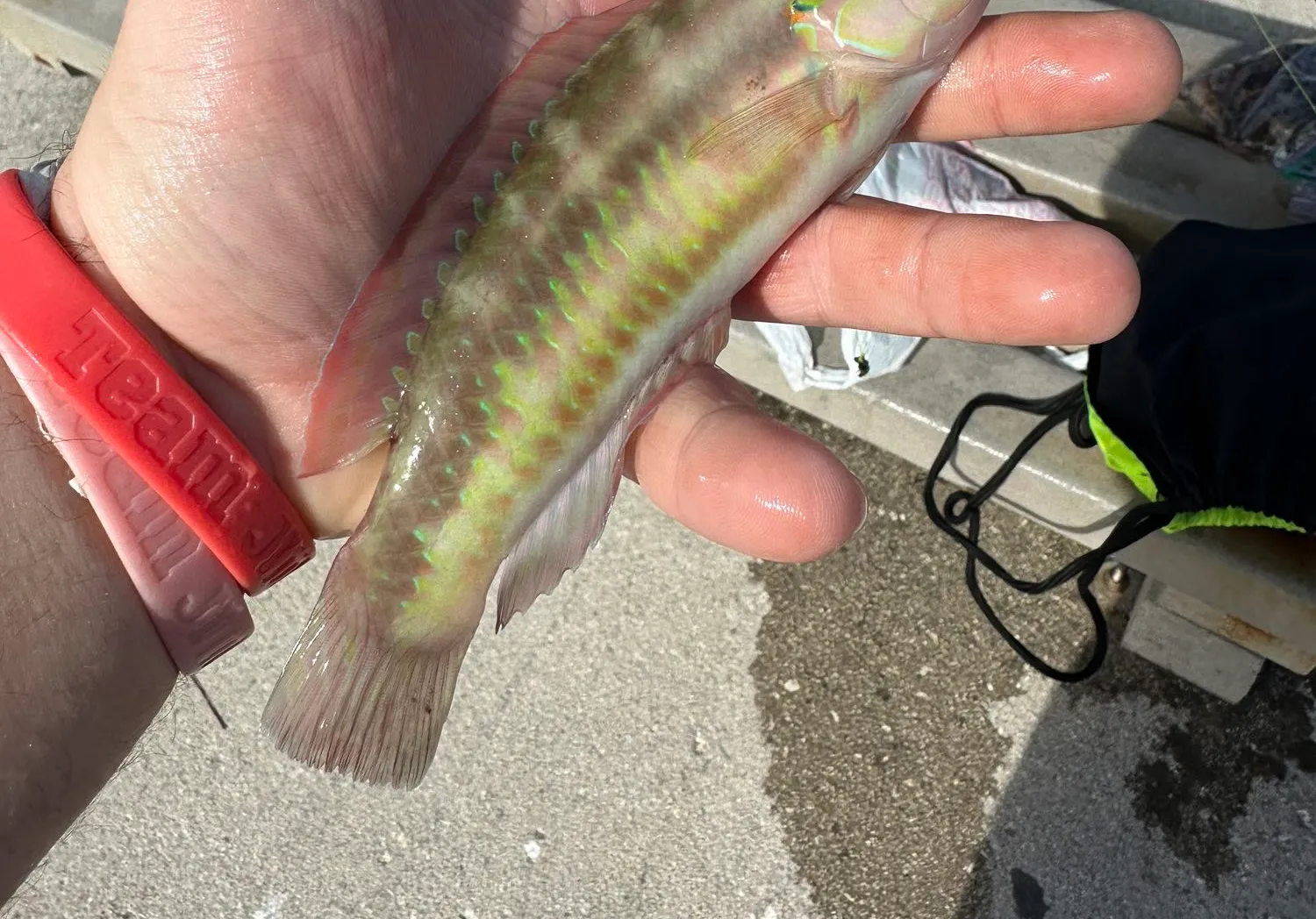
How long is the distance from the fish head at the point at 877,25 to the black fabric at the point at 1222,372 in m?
1.25

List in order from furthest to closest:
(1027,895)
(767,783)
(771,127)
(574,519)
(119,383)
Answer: (767,783) → (1027,895) → (574,519) → (771,127) → (119,383)

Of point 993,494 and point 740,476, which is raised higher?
point 740,476

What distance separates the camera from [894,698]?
10.9 feet

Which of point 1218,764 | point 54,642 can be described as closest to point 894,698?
point 1218,764

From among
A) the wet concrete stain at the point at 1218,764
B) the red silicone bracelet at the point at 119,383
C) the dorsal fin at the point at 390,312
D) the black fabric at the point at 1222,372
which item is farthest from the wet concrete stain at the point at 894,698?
the red silicone bracelet at the point at 119,383

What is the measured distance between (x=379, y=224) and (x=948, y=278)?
1.39m

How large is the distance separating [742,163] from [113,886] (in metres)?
3.11

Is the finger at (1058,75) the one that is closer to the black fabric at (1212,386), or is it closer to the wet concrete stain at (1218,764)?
the black fabric at (1212,386)

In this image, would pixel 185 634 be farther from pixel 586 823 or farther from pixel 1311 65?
pixel 1311 65

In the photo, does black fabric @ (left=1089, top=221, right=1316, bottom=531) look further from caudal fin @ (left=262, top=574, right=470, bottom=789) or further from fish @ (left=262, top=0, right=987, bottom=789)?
caudal fin @ (left=262, top=574, right=470, bottom=789)

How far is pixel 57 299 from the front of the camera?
2039 millimetres

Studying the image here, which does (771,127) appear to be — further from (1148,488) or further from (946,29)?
(1148,488)

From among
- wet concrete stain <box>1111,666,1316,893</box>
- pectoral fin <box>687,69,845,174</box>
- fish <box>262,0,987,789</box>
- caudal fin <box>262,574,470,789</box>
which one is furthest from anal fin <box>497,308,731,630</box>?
wet concrete stain <box>1111,666,1316,893</box>

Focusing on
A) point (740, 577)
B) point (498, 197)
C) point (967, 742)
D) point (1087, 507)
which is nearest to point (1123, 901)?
point (967, 742)
